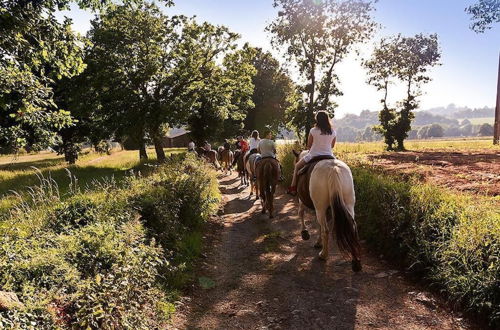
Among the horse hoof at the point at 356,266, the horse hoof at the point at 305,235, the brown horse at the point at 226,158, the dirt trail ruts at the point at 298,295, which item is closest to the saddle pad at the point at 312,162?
the horse hoof at the point at 305,235

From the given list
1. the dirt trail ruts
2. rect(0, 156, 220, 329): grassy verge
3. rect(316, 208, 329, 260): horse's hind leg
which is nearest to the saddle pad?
rect(316, 208, 329, 260): horse's hind leg

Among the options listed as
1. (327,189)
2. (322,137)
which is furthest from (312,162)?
(327,189)

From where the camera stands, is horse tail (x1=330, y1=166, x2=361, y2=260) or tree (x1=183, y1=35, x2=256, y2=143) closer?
horse tail (x1=330, y1=166, x2=361, y2=260)

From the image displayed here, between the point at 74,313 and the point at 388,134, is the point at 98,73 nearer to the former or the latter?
the point at 74,313

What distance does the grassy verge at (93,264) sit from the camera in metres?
3.22

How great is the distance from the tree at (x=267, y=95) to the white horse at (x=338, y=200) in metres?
42.6

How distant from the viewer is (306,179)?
7582 mm

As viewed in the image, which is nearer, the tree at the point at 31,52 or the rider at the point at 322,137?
the rider at the point at 322,137

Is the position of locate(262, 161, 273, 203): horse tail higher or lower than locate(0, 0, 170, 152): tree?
lower

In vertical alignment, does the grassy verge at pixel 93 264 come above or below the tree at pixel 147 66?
below

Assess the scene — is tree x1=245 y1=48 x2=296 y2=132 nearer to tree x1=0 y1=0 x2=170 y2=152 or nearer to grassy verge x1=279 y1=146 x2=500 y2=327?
tree x1=0 y1=0 x2=170 y2=152

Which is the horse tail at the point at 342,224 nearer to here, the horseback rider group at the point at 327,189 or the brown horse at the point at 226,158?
the horseback rider group at the point at 327,189

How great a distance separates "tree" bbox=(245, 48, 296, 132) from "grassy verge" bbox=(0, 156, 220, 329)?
43148mm

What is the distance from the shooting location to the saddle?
7.39 meters
